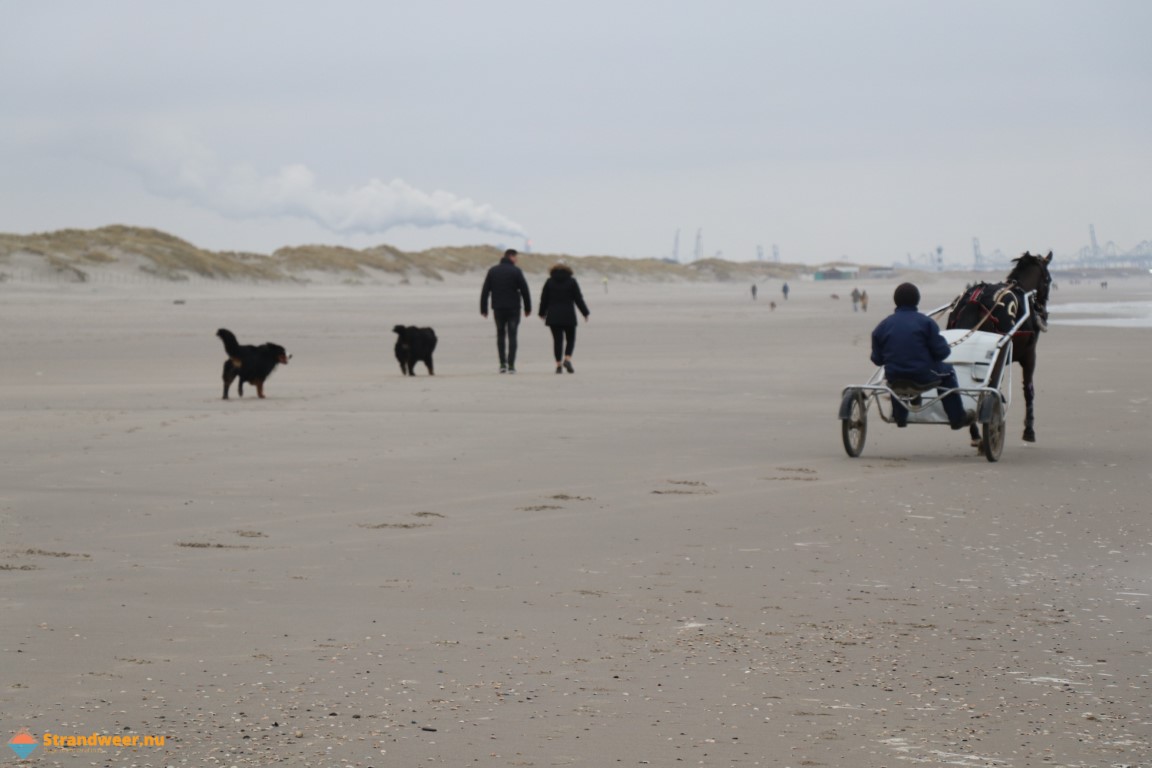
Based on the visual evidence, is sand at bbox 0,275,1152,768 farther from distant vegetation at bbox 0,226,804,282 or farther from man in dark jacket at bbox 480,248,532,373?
distant vegetation at bbox 0,226,804,282

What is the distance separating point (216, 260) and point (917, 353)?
96.6m

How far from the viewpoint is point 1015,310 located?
12.6 metres

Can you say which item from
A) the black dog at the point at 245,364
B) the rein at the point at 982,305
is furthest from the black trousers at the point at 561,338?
the rein at the point at 982,305

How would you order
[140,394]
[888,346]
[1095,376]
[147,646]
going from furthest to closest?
[1095,376], [140,394], [888,346], [147,646]

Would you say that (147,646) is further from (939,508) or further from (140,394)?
(140,394)

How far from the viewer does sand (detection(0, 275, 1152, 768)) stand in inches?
180

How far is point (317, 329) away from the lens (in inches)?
1417

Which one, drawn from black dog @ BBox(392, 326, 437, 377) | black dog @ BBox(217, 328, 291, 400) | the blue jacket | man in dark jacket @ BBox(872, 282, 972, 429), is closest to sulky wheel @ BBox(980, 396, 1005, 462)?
man in dark jacket @ BBox(872, 282, 972, 429)

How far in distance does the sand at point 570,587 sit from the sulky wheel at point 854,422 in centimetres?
23

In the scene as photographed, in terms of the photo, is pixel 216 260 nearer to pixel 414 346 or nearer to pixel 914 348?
pixel 414 346

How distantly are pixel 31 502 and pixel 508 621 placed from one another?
4113 millimetres

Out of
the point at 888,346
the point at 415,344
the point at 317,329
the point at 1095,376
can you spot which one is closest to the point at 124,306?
the point at 317,329

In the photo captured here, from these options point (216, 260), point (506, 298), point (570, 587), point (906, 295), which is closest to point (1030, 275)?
point (906, 295)

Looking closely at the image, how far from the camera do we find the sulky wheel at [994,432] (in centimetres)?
1109
